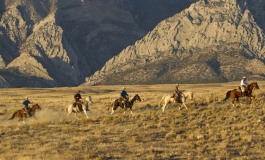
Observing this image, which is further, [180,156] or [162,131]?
[162,131]

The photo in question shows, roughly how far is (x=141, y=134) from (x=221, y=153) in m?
6.96

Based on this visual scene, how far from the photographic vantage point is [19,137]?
96.7 ft

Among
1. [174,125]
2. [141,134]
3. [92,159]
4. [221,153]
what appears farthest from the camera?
[174,125]

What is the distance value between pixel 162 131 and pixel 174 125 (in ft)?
7.24

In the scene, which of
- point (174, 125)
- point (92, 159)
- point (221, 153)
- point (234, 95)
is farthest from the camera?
point (234, 95)

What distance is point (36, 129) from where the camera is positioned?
32875mm

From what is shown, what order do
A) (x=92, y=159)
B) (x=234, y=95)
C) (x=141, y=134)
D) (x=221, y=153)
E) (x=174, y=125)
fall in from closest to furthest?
(x=92, y=159), (x=221, y=153), (x=141, y=134), (x=174, y=125), (x=234, y=95)

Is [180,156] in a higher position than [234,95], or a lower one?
lower

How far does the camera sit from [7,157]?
75.5 feet

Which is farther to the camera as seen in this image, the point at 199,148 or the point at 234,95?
the point at 234,95

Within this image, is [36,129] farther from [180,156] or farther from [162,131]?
[180,156]

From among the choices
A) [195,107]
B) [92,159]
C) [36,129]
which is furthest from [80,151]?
[195,107]

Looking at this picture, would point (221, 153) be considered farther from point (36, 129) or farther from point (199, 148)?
point (36, 129)

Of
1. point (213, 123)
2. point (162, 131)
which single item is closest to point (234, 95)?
point (213, 123)
